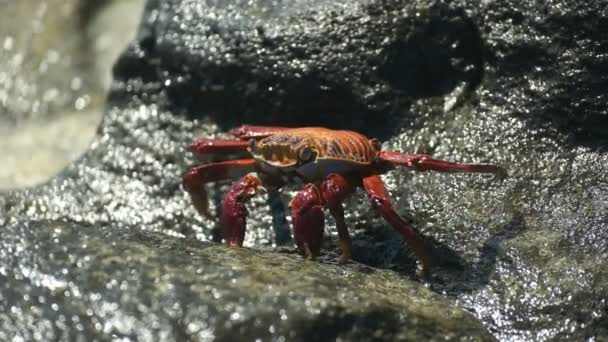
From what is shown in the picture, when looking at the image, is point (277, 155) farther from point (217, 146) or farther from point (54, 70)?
point (54, 70)

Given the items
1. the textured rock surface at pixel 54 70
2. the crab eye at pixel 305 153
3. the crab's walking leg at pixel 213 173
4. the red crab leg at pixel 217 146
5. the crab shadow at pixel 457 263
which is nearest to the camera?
the crab shadow at pixel 457 263

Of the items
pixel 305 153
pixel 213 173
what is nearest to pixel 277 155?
pixel 305 153

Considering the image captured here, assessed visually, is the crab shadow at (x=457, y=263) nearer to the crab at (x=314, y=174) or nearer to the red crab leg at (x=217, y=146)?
the crab at (x=314, y=174)

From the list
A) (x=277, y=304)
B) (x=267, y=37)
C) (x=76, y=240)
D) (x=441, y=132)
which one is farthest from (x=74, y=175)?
(x=277, y=304)

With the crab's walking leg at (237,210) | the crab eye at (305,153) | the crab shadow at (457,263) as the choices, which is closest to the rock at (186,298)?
the crab shadow at (457,263)

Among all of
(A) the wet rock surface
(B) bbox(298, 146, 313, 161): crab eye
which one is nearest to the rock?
(A) the wet rock surface

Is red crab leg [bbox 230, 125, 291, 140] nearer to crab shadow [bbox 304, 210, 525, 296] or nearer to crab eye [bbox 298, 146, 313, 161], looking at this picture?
crab eye [bbox 298, 146, 313, 161]

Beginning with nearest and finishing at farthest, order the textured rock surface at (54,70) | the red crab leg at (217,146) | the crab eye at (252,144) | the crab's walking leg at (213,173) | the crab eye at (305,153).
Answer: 1. the crab eye at (305,153)
2. the crab eye at (252,144)
3. the crab's walking leg at (213,173)
4. the red crab leg at (217,146)
5. the textured rock surface at (54,70)
